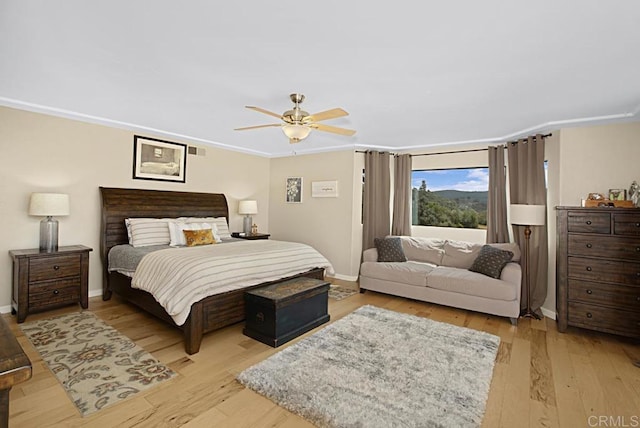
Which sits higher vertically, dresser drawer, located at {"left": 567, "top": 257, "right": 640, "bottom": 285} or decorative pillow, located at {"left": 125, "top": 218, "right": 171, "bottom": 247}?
decorative pillow, located at {"left": 125, "top": 218, "right": 171, "bottom": 247}

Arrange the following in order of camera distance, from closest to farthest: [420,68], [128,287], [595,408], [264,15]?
[264,15]
[595,408]
[420,68]
[128,287]

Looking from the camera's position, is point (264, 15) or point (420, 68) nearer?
point (264, 15)

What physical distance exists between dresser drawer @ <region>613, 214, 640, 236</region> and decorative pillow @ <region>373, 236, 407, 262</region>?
245cm

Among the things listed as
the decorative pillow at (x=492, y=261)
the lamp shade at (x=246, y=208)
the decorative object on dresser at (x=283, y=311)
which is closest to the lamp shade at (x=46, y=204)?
the decorative object on dresser at (x=283, y=311)

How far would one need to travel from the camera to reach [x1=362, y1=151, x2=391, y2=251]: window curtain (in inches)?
215

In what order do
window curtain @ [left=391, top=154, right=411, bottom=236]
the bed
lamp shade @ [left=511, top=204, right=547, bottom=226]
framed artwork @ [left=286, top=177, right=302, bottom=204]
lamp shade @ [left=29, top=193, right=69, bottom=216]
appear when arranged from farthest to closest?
1. framed artwork @ [left=286, top=177, right=302, bottom=204]
2. window curtain @ [left=391, top=154, right=411, bottom=236]
3. lamp shade @ [left=511, top=204, right=547, bottom=226]
4. lamp shade @ [left=29, top=193, right=69, bottom=216]
5. the bed

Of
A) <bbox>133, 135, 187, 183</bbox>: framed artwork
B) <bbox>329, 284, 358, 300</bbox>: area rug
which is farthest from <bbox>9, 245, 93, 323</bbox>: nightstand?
<bbox>329, 284, 358, 300</bbox>: area rug

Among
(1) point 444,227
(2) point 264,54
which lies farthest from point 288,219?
(2) point 264,54

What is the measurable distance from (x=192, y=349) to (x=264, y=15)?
2.69 meters

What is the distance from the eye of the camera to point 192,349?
108 inches

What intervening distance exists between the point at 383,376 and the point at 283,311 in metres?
1.08

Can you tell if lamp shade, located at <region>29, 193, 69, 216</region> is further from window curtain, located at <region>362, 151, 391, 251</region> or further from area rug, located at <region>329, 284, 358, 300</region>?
window curtain, located at <region>362, 151, 391, 251</region>

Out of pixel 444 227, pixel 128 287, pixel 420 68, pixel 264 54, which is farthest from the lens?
pixel 444 227

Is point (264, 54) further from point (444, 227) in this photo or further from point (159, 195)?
point (444, 227)
